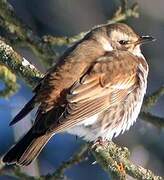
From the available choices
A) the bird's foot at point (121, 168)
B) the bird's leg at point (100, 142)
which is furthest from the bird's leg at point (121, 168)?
the bird's leg at point (100, 142)

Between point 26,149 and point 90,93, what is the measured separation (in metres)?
0.81

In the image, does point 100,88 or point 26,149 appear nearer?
point 26,149

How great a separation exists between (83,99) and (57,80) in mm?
262

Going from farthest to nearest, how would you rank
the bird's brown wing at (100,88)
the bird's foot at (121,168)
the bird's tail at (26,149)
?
the bird's brown wing at (100,88) < the bird's tail at (26,149) < the bird's foot at (121,168)

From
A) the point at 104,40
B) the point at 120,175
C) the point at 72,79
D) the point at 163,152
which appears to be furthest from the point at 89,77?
the point at 163,152

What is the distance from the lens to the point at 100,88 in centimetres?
622

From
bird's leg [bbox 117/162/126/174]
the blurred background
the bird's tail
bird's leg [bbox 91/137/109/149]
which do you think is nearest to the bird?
the bird's tail

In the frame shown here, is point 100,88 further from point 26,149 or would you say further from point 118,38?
point 26,149

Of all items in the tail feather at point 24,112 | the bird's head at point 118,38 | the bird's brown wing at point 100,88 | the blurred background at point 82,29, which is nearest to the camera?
the tail feather at point 24,112

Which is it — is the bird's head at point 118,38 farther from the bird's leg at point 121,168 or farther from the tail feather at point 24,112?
the bird's leg at point 121,168

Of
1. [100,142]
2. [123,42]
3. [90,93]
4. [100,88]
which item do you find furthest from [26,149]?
[123,42]

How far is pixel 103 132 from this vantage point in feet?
20.3

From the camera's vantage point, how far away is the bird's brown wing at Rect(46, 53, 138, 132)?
19.1 feet

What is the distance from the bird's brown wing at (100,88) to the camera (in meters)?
5.82
